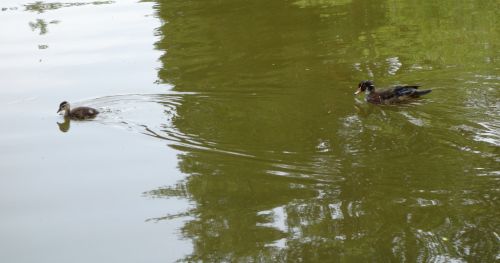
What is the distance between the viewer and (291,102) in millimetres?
9172

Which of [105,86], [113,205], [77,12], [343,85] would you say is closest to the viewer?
[113,205]

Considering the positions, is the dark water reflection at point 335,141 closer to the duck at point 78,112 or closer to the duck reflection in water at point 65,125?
the duck at point 78,112

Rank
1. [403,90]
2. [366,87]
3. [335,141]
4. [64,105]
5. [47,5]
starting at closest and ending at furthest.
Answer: [335,141]
[403,90]
[366,87]
[64,105]
[47,5]

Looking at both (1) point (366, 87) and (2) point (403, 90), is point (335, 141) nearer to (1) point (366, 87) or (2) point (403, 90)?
(2) point (403, 90)

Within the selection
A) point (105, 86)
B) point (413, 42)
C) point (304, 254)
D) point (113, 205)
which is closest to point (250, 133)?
point (113, 205)

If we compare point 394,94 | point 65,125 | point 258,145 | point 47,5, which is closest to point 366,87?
point 394,94

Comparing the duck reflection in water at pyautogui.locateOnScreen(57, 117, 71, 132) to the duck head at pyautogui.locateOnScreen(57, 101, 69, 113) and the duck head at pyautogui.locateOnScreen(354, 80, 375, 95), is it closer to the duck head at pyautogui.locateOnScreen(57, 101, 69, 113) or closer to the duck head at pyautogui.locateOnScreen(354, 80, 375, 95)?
the duck head at pyautogui.locateOnScreen(57, 101, 69, 113)

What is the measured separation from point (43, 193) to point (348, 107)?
12.3 ft

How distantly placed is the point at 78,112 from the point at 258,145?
2.70m

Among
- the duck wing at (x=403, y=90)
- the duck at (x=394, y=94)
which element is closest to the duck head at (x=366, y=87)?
the duck at (x=394, y=94)

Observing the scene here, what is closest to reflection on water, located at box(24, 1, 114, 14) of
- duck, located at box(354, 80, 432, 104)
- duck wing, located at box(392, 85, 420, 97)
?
duck, located at box(354, 80, 432, 104)

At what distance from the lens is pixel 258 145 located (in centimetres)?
788

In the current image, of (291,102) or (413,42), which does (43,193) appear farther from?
(413,42)

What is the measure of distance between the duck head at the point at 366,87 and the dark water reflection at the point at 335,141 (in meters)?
0.16
